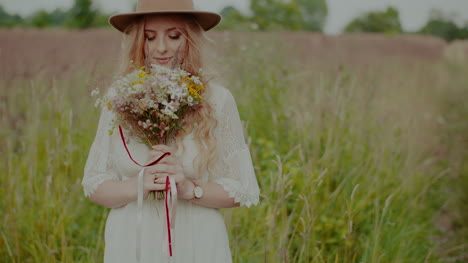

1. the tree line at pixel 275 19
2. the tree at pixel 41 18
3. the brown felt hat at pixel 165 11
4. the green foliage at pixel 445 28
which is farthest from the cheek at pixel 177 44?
the tree at pixel 41 18

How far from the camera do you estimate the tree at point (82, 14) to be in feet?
122

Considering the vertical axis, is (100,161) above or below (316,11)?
below

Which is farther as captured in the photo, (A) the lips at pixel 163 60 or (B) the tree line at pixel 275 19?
(B) the tree line at pixel 275 19

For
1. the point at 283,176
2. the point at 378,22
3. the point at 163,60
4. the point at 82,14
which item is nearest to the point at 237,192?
the point at 163,60

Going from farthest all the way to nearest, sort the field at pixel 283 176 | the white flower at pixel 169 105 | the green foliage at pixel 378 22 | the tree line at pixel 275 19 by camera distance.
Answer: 1. the green foliage at pixel 378 22
2. the tree line at pixel 275 19
3. the field at pixel 283 176
4. the white flower at pixel 169 105

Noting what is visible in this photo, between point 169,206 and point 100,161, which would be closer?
point 169,206

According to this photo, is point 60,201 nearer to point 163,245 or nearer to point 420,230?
point 163,245

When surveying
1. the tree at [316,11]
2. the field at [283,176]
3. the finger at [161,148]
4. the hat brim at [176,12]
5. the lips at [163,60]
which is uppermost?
the tree at [316,11]

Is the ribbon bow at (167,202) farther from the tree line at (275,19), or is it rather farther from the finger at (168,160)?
the tree line at (275,19)

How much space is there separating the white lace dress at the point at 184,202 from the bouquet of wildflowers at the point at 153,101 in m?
0.19

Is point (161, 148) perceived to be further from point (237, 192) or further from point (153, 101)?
point (237, 192)

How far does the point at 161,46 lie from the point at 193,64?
6.3 inches

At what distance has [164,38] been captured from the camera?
6.18 ft

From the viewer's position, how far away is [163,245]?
5.54 ft
